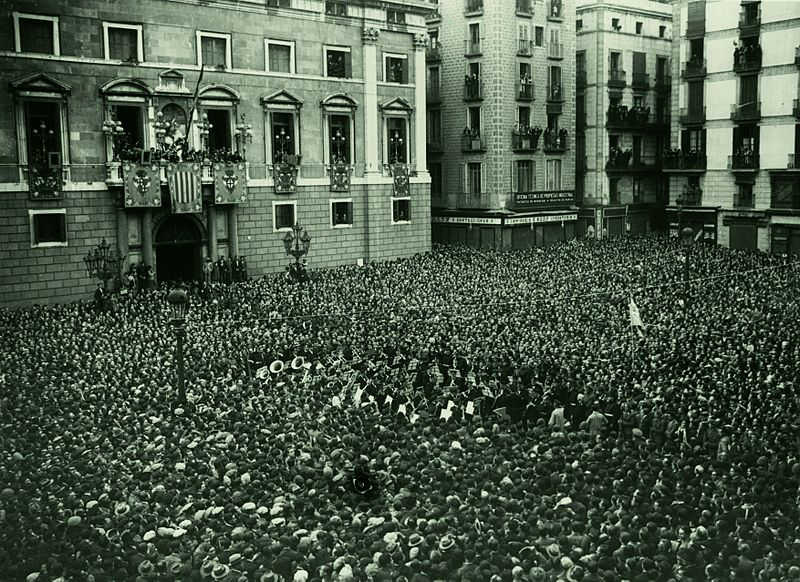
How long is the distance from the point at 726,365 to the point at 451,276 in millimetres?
16036

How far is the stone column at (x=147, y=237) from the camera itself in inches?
1458

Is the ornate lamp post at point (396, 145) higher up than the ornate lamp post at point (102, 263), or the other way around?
the ornate lamp post at point (396, 145)

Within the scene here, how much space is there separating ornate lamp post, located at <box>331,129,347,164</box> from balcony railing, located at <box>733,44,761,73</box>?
23013mm

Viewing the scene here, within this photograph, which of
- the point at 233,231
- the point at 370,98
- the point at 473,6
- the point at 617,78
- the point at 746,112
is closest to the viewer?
the point at 233,231

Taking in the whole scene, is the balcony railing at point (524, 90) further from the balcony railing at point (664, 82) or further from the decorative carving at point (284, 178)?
the decorative carving at point (284, 178)

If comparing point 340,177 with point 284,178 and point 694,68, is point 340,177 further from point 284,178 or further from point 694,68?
point 694,68

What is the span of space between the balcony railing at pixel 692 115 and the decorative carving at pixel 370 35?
2021 cm

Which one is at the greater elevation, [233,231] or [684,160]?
[684,160]

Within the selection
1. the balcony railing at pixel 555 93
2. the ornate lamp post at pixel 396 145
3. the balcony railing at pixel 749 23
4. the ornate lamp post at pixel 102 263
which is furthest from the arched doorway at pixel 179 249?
the balcony railing at pixel 749 23

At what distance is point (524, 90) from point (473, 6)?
557 cm

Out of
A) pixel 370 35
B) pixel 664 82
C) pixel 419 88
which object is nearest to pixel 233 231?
pixel 370 35

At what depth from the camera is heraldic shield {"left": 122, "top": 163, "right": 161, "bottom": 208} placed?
35.7 meters

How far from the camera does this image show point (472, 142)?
165 ft

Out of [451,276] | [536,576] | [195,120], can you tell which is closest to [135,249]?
[195,120]
